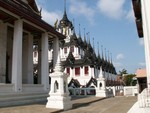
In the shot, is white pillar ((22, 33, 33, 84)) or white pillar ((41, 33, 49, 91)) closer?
white pillar ((41, 33, 49, 91))

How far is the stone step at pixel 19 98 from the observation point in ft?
39.0

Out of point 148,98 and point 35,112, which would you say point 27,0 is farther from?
point 148,98

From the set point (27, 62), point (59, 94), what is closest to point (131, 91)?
point (27, 62)

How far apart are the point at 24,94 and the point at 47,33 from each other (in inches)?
220

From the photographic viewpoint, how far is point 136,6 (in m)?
10.4

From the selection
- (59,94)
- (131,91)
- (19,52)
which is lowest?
(131,91)

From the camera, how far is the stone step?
11892 millimetres

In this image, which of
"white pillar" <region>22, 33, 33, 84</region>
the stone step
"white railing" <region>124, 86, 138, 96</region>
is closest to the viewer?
the stone step

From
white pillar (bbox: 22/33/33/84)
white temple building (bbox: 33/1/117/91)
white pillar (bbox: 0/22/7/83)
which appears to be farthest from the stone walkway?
white temple building (bbox: 33/1/117/91)

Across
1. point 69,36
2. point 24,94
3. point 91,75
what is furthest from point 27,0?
point 69,36

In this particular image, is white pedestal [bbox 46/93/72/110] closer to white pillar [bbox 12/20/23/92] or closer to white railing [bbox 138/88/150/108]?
white pillar [bbox 12/20/23/92]

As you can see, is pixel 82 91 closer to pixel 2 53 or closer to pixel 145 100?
pixel 2 53

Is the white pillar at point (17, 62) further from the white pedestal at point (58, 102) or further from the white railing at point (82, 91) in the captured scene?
the white railing at point (82, 91)

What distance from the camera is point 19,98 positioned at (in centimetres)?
1307
